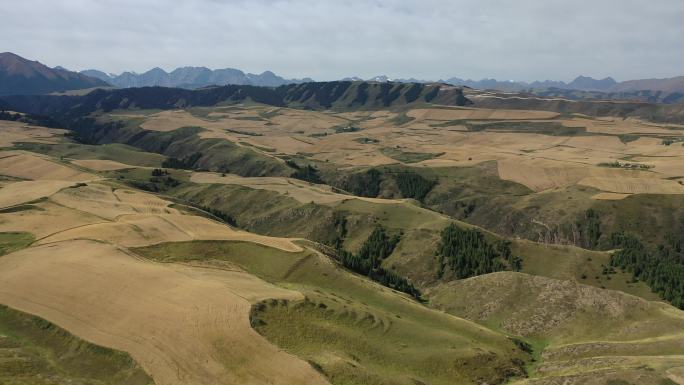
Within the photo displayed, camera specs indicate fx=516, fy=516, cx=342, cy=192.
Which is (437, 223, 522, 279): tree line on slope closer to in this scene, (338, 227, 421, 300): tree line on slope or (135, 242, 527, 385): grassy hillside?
(338, 227, 421, 300): tree line on slope

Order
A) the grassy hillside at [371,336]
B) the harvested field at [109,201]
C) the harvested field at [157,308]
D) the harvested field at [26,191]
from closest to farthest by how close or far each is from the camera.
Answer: the harvested field at [157,308] < the grassy hillside at [371,336] < the harvested field at [109,201] < the harvested field at [26,191]

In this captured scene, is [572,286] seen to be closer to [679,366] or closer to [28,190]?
[679,366]

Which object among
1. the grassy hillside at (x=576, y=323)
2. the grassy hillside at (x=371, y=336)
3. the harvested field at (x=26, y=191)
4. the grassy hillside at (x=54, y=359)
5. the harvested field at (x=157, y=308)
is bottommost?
the grassy hillside at (x=576, y=323)

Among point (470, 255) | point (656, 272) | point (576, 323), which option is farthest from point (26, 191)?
point (656, 272)

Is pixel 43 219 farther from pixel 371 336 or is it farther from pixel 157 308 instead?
pixel 371 336

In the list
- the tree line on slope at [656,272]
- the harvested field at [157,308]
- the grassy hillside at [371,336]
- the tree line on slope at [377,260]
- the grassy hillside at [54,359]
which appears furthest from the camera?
the tree line on slope at [656,272]

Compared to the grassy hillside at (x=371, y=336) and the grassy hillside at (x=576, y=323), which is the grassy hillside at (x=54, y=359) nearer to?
the grassy hillside at (x=371, y=336)

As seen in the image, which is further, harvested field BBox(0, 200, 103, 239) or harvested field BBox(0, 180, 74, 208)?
harvested field BBox(0, 180, 74, 208)

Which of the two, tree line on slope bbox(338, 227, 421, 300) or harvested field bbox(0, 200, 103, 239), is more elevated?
harvested field bbox(0, 200, 103, 239)

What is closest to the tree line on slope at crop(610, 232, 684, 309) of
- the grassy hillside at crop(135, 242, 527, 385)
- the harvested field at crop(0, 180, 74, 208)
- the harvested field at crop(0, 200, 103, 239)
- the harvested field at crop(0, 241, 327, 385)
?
the grassy hillside at crop(135, 242, 527, 385)

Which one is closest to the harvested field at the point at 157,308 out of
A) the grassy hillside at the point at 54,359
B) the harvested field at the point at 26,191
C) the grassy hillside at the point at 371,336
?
the grassy hillside at the point at 54,359
